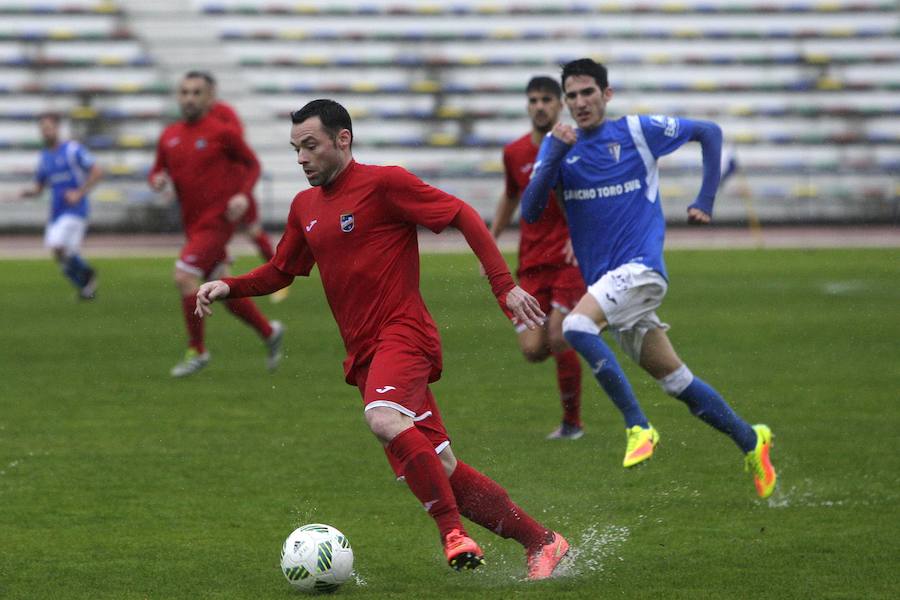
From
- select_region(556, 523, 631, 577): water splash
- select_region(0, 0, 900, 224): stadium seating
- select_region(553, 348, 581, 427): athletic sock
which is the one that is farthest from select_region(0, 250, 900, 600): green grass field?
select_region(0, 0, 900, 224): stadium seating

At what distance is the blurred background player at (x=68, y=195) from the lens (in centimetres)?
1620

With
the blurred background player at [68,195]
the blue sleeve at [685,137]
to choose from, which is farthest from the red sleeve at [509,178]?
the blurred background player at [68,195]

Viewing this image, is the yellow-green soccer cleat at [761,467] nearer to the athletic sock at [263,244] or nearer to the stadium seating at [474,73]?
the athletic sock at [263,244]

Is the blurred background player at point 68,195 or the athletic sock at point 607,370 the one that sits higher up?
the athletic sock at point 607,370

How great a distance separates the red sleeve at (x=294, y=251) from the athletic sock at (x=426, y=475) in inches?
35.6

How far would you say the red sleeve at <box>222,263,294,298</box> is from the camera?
535 centimetres

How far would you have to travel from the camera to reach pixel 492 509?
5082mm

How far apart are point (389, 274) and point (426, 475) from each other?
0.76 metres

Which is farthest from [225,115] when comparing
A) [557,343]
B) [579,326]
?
[579,326]

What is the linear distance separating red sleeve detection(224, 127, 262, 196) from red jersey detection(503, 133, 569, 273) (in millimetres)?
3066

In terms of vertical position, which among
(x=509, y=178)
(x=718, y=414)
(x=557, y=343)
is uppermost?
(x=509, y=178)

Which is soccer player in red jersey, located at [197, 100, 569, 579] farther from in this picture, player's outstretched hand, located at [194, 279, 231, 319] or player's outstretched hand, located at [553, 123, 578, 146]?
player's outstretched hand, located at [553, 123, 578, 146]

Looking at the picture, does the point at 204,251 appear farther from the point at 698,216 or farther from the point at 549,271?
the point at 698,216

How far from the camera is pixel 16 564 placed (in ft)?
17.8
